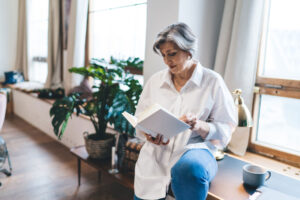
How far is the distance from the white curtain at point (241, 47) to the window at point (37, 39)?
3532 mm

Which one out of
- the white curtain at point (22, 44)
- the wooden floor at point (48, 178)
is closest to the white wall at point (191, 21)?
the wooden floor at point (48, 178)

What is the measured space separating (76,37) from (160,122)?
2424 millimetres

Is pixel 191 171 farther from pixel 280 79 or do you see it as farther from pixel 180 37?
pixel 280 79

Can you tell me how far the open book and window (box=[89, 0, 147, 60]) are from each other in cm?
157

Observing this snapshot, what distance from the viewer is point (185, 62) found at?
52.7 inches

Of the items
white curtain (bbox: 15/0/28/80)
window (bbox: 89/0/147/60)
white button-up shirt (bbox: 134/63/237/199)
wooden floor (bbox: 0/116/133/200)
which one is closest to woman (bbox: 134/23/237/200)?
white button-up shirt (bbox: 134/63/237/199)

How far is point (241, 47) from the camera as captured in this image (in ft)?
5.83

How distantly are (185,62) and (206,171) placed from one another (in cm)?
56

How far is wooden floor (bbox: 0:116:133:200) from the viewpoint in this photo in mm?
2020

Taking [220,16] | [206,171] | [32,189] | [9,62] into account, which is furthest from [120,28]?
[9,62]

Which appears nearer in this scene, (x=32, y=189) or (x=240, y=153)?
(x=240, y=153)

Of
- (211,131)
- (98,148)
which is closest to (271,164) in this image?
(211,131)

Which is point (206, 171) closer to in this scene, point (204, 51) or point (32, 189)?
point (204, 51)

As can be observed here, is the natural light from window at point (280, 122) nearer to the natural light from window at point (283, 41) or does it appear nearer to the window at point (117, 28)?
the natural light from window at point (283, 41)
